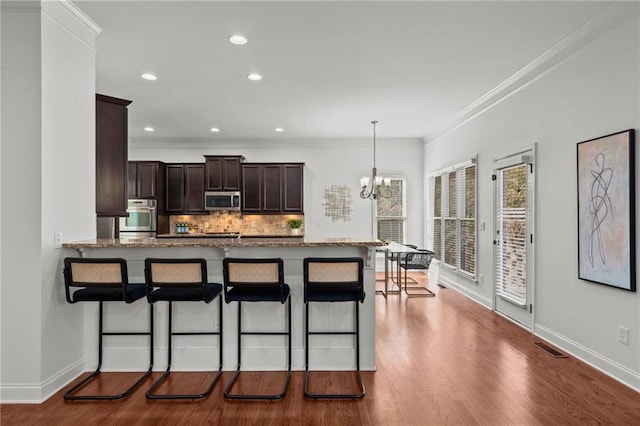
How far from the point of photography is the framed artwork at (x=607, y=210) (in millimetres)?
2812

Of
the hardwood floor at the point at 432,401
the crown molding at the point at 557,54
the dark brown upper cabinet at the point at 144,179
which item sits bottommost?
the hardwood floor at the point at 432,401

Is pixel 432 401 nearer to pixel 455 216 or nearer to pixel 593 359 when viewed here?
pixel 593 359

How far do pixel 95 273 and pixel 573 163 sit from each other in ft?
13.9

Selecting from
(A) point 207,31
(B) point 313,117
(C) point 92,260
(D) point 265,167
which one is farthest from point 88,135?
(D) point 265,167

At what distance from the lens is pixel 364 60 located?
382 cm

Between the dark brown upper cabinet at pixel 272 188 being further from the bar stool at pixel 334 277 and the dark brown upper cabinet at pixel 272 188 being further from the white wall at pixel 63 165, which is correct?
the bar stool at pixel 334 277

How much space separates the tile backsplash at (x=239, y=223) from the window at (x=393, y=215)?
5.73ft

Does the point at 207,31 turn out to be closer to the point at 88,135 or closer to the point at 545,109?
the point at 88,135

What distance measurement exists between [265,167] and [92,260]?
193 inches

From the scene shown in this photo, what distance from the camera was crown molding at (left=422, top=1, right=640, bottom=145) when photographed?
2871 millimetres

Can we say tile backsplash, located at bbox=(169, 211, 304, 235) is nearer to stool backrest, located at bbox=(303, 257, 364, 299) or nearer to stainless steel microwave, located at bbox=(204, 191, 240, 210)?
stainless steel microwave, located at bbox=(204, 191, 240, 210)

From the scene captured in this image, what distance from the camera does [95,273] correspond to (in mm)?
2734

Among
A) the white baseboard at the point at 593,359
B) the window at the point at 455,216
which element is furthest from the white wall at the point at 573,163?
the window at the point at 455,216

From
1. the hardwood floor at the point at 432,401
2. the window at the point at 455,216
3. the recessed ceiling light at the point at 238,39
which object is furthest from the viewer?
the window at the point at 455,216
